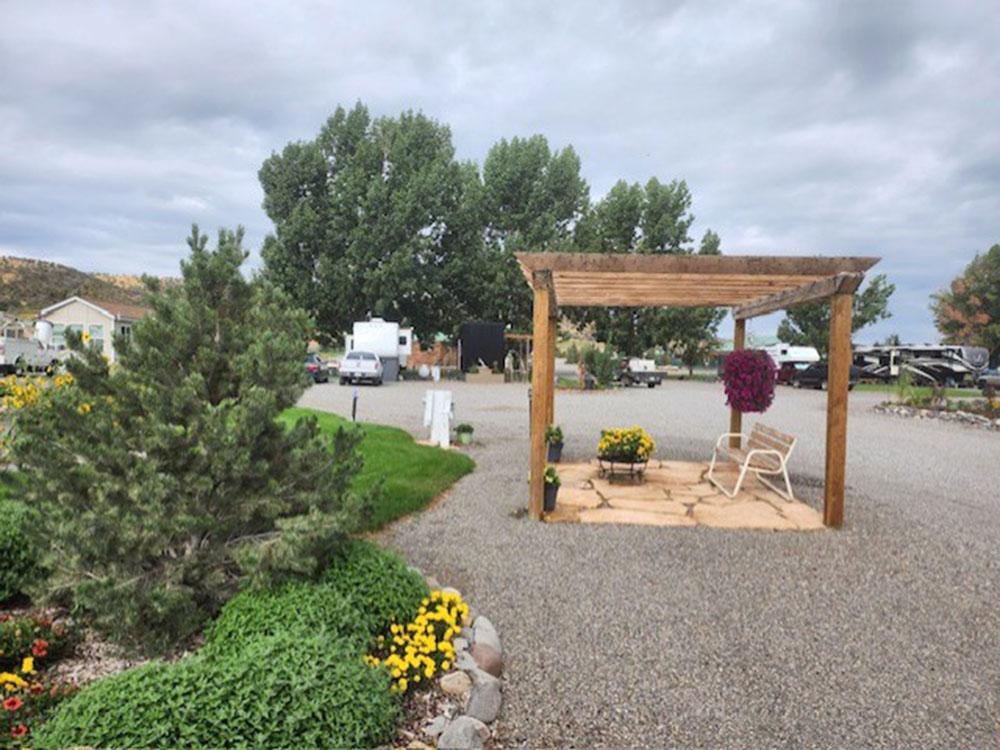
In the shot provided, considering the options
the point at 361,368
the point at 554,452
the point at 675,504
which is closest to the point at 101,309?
the point at 361,368

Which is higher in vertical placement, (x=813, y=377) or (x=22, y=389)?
(x=22, y=389)

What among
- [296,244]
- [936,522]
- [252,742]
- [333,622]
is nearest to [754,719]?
[333,622]

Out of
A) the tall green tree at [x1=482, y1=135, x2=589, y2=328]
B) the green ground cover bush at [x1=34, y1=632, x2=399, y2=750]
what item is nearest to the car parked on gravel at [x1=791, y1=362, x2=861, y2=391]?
the tall green tree at [x1=482, y1=135, x2=589, y2=328]

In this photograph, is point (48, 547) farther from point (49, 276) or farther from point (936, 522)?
point (49, 276)

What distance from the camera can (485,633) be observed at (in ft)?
10.4

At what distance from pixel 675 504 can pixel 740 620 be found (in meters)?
2.74

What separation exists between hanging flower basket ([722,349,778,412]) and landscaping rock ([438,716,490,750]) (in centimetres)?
648

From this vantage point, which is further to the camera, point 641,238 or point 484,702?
point 641,238

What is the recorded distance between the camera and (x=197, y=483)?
2646 millimetres

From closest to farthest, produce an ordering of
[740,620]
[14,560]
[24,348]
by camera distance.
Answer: [14,560], [740,620], [24,348]

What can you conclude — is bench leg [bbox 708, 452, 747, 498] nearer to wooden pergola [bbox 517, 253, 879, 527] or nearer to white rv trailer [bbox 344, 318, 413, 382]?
wooden pergola [bbox 517, 253, 879, 527]

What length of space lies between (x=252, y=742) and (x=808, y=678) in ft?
8.61

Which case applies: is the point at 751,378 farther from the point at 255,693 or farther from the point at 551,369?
the point at 255,693

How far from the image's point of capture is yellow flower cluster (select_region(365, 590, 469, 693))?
2686mm
